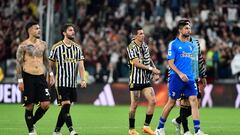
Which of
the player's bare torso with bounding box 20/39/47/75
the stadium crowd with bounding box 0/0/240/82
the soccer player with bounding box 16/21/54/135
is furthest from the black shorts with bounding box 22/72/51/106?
the stadium crowd with bounding box 0/0/240/82

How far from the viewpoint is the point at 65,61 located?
15586mm

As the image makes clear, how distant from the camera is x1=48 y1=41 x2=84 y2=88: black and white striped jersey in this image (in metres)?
15.5

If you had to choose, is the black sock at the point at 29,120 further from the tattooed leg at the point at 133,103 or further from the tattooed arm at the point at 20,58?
the tattooed leg at the point at 133,103

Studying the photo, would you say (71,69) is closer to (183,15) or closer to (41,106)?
(41,106)

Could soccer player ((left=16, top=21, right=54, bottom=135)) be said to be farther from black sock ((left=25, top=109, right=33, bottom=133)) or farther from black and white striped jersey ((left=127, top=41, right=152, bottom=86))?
black and white striped jersey ((left=127, top=41, right=152, bottom=86))

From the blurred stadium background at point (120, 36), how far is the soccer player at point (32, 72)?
12133 millimetres

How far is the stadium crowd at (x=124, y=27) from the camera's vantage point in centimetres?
3058

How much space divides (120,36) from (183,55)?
56.2 feet

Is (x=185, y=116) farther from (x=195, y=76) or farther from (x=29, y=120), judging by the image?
(x=29, y=120)

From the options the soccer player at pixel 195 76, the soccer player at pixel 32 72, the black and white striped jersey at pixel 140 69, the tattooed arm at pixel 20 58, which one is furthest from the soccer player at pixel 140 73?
the tattooed arm at pixel 20 58

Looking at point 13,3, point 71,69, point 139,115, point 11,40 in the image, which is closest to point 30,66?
point 71,69

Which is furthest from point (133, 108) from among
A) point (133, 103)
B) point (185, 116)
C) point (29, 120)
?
point (29, 120)

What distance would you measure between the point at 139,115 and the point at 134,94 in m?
6.72

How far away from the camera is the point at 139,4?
34.1 meters
